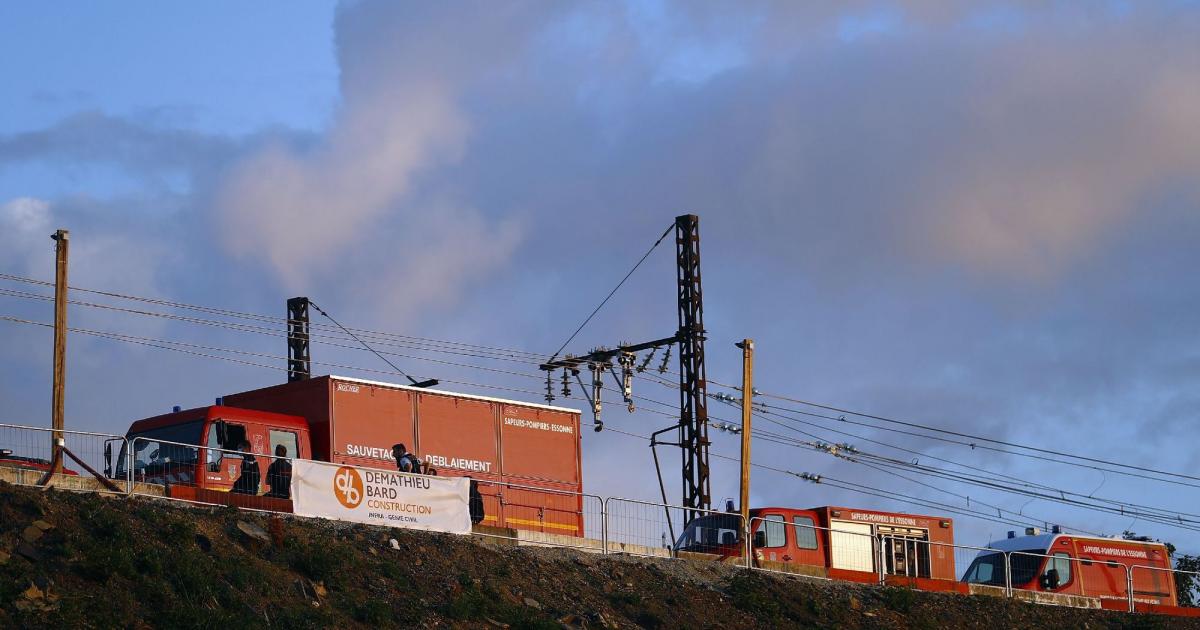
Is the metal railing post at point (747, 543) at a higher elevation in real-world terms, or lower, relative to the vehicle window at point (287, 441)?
lower

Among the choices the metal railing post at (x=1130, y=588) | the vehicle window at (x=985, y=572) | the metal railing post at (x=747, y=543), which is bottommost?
the metal railing post at (x=1130, y=588)

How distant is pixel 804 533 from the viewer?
3938 cm

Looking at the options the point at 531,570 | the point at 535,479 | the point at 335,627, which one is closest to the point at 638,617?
the point at 531,570

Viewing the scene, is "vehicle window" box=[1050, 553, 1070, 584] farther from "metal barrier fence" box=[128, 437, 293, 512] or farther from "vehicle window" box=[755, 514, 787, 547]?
"metal barrier fence" box=[128, 437, 293, 512]

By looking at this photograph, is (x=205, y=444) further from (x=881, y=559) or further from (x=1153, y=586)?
(x=1153, y=586)

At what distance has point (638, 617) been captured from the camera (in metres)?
30.4

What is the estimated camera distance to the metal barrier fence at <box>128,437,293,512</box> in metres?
29.0

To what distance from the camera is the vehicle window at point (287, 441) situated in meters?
35.2

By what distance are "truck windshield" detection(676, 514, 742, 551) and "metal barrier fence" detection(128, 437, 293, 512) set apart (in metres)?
10.5

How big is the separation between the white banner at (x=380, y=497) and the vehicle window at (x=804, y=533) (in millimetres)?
10334

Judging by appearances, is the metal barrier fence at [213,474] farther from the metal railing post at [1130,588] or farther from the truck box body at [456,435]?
the metal railing post at [1130,588]

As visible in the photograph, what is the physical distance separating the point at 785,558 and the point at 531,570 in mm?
9785

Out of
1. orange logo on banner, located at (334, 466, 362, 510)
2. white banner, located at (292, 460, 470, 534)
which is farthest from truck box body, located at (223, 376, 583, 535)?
orange logo on banner, located at (334, 466, 362, 510)

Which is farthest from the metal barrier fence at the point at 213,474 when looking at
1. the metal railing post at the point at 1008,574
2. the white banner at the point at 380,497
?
the metal railing post at the point at 1008,574
